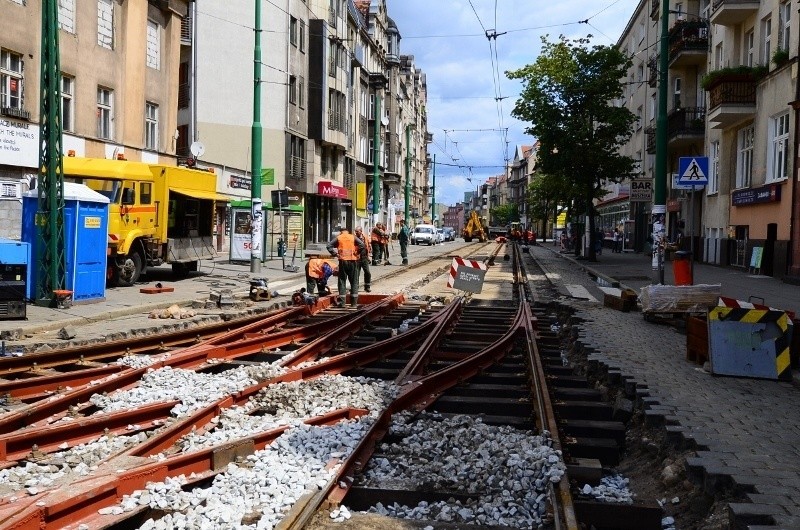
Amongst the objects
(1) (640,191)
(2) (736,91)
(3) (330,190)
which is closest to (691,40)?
(2) (736,91)

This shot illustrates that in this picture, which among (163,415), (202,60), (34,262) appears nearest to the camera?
(163,415)

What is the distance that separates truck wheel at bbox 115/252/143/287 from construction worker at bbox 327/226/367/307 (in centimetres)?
570

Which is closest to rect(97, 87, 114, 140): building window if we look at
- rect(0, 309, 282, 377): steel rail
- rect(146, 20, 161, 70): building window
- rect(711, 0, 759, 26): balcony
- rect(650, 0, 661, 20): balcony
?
rect(146, 20, 161, 70): building window

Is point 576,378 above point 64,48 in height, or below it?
below

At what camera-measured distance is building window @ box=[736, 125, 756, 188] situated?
94.8ft

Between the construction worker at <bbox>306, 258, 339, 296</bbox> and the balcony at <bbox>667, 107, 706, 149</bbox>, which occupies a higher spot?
the balcony at <bbox>667, 107, 706, 149</bbox>

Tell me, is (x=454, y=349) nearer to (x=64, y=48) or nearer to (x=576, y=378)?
(x=576, y=378)

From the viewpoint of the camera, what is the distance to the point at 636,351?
1060cm

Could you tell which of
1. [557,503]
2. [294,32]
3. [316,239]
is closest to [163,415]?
[557,503]

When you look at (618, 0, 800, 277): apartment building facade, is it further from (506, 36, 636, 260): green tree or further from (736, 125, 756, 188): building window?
(506, 36, 636, 260): green tree

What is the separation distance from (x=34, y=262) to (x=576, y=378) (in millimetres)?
10271

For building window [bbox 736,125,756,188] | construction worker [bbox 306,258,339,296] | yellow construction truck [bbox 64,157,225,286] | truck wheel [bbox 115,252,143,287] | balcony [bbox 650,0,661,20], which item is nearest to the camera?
construction worker [bbox 306,258,339,296]

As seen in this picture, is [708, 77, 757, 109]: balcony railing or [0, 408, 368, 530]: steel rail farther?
[708, 77, 757, 109]: balcony railing

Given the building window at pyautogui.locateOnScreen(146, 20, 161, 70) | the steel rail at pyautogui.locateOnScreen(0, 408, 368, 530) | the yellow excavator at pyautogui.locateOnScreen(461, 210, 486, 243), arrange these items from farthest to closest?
the yellow excavator at pyautogui.locateOnScreen(461, 210, 486, 243), the building window at pyautogui.locateOnScreen(146, 20, 161, 70), the steel rail at pyautogui.locateOnScreen(0, 408, 368, 530)
